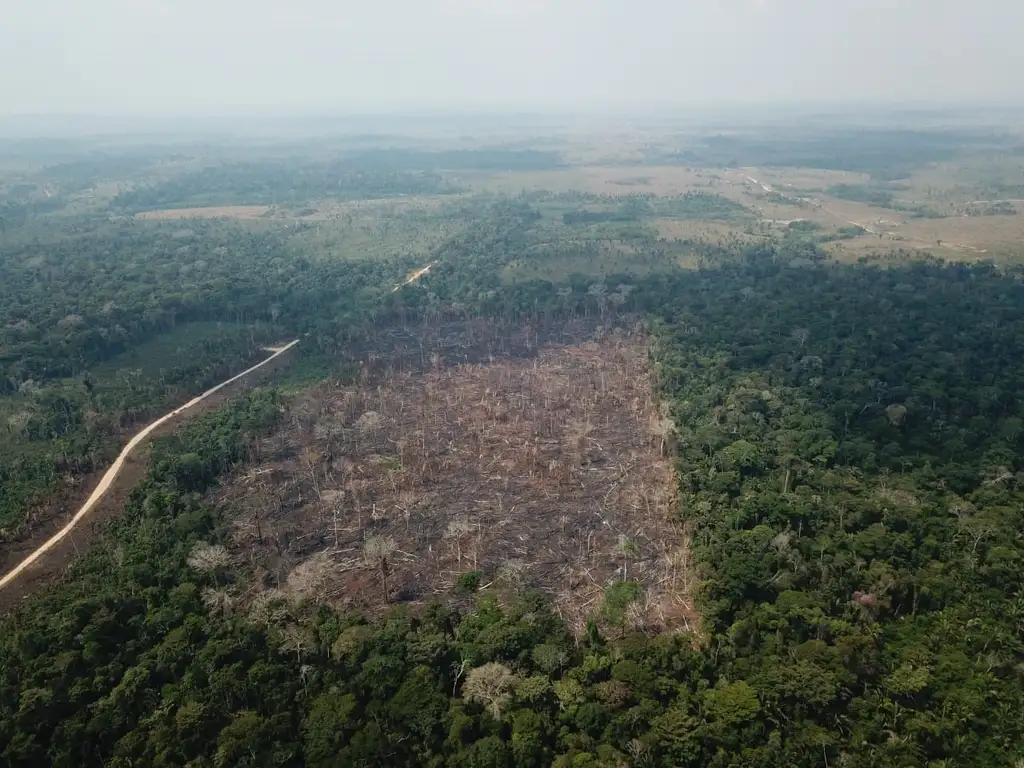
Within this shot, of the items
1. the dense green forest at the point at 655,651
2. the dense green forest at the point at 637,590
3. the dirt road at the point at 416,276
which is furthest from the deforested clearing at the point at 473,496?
the dirt road at the point at 416,276

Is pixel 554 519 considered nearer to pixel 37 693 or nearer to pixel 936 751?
pixel 936 751

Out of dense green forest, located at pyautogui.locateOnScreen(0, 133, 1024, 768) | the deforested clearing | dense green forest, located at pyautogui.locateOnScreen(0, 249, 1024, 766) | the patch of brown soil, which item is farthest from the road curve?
the deforested clearing

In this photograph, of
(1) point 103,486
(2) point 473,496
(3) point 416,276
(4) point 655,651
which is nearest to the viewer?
(4) point 655,651

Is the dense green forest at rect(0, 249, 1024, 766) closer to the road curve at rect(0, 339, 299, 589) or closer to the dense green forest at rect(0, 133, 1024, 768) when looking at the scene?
the dense green forest at rect(0, 133, 1024, 768)

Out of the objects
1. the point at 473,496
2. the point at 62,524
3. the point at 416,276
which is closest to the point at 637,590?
the point at 473,496

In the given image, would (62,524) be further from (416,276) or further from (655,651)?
(416,276)

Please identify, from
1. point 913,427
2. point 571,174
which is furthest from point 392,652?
point 571,174
